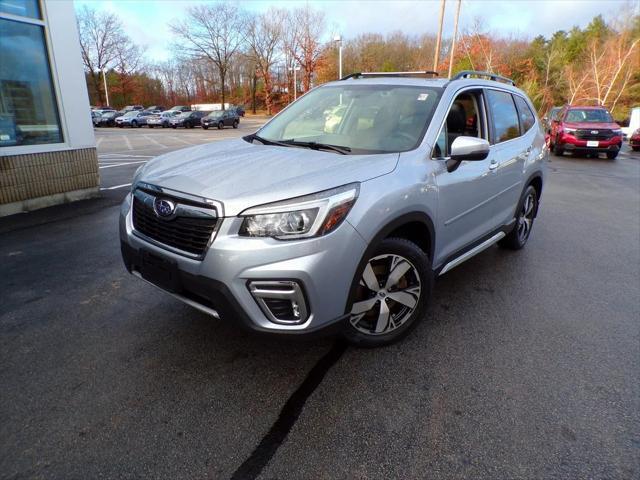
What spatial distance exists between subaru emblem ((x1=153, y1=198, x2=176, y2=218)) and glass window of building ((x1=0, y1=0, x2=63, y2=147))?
203 inches

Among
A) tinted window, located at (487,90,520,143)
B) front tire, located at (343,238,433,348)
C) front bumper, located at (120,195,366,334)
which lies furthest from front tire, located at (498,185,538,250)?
front bumper, located at (120,195,366,334)

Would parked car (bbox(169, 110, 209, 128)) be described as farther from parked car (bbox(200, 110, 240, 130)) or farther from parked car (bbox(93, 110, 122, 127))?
parked car (bbox(93, 110, 122, 127))

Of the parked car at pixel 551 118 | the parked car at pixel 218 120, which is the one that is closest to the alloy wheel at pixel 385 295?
the parked car at pixel 551 118

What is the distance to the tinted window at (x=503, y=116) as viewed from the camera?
3.79 m

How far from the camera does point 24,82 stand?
6.21 metres

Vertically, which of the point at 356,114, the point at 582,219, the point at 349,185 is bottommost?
the point at 582,219

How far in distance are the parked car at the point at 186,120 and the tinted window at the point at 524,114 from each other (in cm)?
3331

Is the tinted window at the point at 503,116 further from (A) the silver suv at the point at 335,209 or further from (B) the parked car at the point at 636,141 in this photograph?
(B) the parked car at the point at 636,141

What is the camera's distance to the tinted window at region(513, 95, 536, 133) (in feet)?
14.5

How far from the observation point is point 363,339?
2674 mm

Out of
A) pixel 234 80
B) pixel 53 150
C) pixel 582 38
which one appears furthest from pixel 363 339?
pixel 582 38

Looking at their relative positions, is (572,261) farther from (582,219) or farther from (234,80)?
(234,80)

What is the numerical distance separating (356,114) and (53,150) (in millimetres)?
5476

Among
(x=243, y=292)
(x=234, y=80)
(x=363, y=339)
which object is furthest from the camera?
(x=234, y=80)
